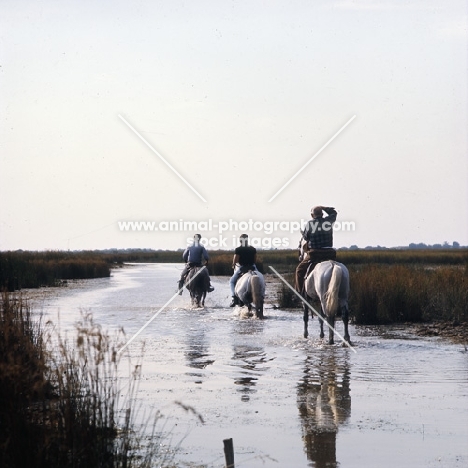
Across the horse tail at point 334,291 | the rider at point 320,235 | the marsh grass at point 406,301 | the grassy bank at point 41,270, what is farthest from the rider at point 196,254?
the horse tail at point 334,291

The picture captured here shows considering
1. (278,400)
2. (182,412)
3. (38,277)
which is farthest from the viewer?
(38,277)

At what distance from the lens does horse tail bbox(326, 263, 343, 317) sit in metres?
14.8

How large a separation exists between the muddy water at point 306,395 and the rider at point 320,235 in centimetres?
151

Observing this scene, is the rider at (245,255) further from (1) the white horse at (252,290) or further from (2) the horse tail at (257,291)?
(2) the horse tail at (257,291)

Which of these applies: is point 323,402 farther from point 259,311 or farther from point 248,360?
point 259,311

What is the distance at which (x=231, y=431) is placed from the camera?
26.6 feet

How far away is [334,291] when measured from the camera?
1485cm

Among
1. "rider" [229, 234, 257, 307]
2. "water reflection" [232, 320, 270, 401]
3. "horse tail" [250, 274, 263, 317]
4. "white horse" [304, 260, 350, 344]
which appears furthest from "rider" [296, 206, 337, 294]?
"rider" [229, 234, 257, 307]

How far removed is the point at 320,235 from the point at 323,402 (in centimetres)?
681

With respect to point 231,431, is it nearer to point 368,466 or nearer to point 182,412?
point 182,412

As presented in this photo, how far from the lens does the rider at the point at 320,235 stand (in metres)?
16.1

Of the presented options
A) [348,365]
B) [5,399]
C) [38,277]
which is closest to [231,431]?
[5,399]

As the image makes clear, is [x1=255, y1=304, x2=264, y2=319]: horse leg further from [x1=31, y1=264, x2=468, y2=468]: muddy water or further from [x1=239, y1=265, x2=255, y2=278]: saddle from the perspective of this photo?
[x1=31, y1=264, x2=468, y2=468]: muddy water

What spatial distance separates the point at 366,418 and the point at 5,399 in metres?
3.87
